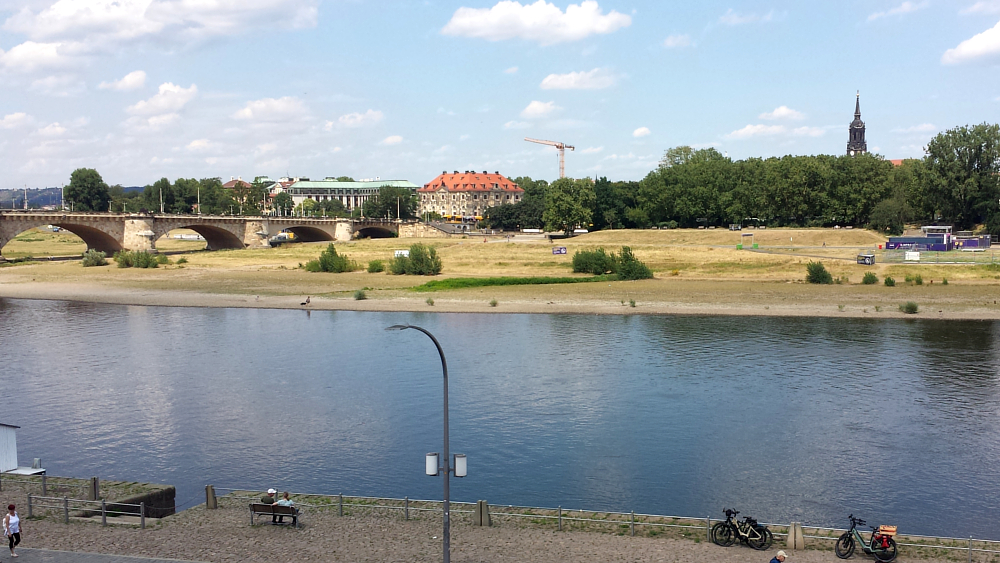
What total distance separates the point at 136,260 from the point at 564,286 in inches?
2272

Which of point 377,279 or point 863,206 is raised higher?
point 863,206

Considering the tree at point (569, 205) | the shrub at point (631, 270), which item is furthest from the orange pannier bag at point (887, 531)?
the tree at point (569, 205)

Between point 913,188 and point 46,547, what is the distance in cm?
13742

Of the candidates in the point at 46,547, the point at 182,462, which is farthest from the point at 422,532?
the point at 182,462

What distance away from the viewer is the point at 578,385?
150 ft

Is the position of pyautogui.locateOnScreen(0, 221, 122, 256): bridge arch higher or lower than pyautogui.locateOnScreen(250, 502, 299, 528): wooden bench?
higher

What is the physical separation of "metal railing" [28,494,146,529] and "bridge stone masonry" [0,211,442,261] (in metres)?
92.6

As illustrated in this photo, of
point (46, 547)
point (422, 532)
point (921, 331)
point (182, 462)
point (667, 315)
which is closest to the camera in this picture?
point (46, 547)

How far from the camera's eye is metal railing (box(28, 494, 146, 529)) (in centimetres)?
2489

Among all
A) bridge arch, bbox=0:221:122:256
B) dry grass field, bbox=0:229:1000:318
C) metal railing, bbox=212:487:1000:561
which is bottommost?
metal railing, bbox=212:487:1000:561

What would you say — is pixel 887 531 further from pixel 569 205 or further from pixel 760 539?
pixel 569 205

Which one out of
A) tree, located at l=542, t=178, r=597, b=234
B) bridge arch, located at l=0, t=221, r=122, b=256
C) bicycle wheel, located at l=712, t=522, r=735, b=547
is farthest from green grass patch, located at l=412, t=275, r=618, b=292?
bicycle wheel, located at l=712, t=522, r=735, b=547

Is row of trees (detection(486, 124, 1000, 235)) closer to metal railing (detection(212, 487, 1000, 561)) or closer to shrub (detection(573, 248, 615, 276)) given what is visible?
shrub (detection(573, 248, 615, 276))

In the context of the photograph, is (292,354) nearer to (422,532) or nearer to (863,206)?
(422,532)
